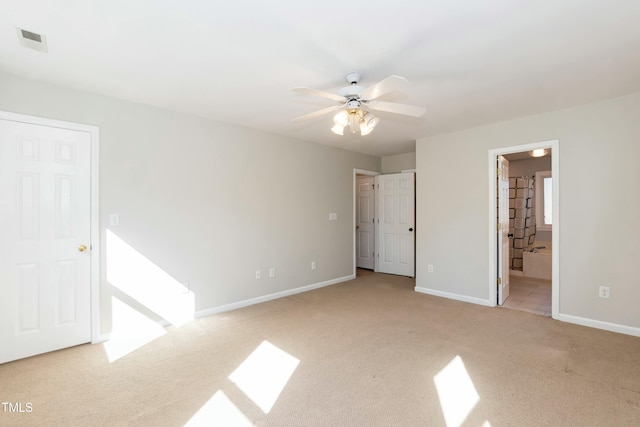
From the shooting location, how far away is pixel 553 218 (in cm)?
355

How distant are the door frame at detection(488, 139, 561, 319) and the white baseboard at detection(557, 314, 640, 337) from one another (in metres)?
0.10

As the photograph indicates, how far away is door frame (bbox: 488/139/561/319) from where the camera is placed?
138 inches

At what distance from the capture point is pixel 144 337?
3.09 meters

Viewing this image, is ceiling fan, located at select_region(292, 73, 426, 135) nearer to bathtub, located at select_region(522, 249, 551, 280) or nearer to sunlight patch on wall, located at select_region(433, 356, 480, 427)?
sunlight patch on wall, located at select_region(433, 356, 480, 427)

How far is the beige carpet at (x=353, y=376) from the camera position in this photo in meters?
1.90

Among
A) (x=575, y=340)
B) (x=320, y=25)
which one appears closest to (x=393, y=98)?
(x=320, y=25)

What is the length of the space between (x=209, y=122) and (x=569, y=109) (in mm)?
4132

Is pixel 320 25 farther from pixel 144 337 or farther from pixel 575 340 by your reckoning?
pixel 575 340

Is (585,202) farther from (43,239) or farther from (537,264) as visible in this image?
(43,239)

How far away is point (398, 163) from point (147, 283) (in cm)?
470

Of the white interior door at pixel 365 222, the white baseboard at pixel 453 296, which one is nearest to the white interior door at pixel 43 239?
the white baseboard at pixel 453 296

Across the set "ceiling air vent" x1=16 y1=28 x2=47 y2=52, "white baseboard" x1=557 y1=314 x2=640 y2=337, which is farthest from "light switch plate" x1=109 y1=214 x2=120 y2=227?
"white baseboard" x1=557 y1=314 x2=640 y2=337

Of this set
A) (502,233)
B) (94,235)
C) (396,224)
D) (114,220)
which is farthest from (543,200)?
(94,235)

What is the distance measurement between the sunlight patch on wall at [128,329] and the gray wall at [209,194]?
0.30 feet
